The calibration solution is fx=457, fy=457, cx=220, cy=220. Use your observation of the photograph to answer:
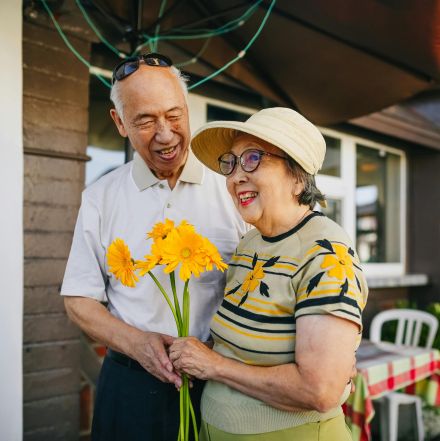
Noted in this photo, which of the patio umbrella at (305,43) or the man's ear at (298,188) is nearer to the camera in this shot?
the man's ear at (298,188)

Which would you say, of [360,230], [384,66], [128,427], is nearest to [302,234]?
[128,427]

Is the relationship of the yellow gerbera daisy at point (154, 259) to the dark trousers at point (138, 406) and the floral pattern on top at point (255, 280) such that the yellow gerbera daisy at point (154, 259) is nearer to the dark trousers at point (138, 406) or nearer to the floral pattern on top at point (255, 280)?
the floral pattern on top at point (255, 280)

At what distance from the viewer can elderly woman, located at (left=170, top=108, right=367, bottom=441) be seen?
1036 mm

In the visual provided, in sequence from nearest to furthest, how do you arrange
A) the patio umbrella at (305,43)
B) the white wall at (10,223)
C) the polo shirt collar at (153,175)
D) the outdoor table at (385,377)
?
the polo shirt collar at (153,175) < the white wall at (10,223) < the patio umbrella at (305,43) < the outdoor table at (385,377)

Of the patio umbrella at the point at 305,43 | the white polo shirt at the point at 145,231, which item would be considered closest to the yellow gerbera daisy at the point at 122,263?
the white polo shirt at the point at 145,231

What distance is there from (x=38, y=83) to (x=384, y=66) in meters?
2.09

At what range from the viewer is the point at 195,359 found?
117cm

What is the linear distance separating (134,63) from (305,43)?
1.57 metres

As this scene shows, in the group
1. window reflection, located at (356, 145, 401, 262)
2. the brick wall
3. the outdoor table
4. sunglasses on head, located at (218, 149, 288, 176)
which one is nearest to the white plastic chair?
the outdoor table

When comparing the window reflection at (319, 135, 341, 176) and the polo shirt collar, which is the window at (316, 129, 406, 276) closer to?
the window reflection at (319, 135, 341, 176)

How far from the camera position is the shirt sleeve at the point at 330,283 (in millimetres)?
1022

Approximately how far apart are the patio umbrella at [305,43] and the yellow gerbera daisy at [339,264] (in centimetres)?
165

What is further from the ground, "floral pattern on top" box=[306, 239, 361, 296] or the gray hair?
the gray hair

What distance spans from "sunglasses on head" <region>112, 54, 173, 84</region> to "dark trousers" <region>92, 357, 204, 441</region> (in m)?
0.98
